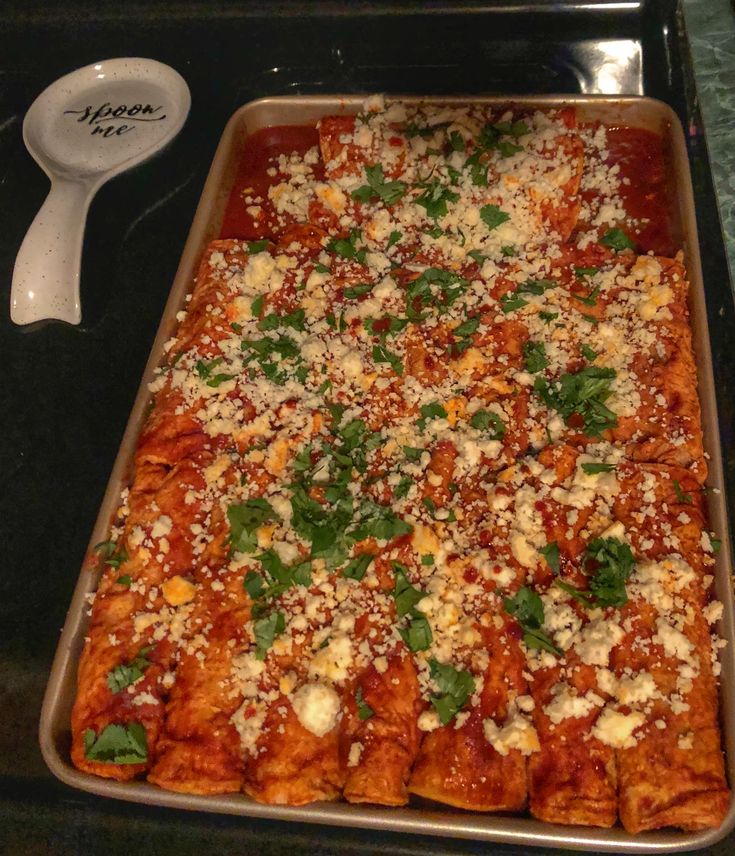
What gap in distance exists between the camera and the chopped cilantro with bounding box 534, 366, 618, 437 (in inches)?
71.9

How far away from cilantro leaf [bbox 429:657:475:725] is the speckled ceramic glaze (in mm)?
1615

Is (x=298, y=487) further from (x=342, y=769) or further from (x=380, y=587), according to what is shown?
(x=342, y=769)

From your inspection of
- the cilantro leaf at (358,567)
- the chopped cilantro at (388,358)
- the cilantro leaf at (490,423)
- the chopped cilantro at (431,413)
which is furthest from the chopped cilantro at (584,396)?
the cilantro leaf at (358,567)

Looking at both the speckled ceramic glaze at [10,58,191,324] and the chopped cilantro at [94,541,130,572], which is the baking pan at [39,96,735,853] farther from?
the speckled ceramic glaze at [10,58,191,324]

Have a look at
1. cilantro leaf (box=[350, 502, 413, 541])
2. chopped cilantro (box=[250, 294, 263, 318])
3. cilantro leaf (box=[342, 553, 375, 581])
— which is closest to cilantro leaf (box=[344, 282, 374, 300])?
chopped cilantro (box=[250, 294, 263, 318])

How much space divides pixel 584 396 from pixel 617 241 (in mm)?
548

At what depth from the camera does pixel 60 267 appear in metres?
2.41

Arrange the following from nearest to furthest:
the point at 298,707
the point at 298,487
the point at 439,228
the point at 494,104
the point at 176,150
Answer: the point at 298,707 < the point at 298,487 < the point at 439,228 < the point at 494,104 < the point at 176,150

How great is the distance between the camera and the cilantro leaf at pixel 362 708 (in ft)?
5.21

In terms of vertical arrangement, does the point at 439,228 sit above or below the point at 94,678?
above

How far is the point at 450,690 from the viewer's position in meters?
1.58

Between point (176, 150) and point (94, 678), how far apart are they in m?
1.84

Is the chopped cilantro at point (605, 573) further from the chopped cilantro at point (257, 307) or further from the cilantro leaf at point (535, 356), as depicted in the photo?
the chopped cilantro at point (257, 307)

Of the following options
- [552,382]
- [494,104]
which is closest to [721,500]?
[552,382]
